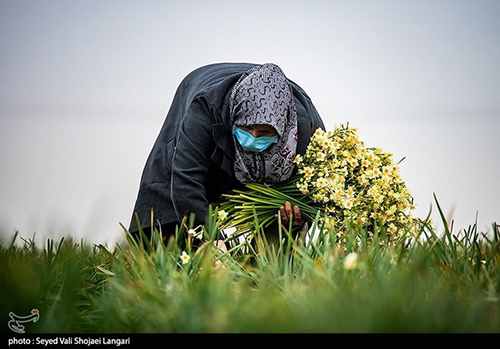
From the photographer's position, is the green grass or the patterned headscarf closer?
the green grass

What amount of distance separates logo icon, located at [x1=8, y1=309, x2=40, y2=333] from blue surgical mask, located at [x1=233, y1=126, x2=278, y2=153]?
4.93 ft

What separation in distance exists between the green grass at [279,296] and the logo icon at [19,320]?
0.06 feet

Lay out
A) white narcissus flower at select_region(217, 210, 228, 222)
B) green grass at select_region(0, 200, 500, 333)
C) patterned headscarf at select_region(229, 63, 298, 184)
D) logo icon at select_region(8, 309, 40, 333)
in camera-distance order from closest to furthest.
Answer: green grass at select_region(0, 200, 500, 333) < logo icon at select_region(8, 309, 40, 333) < white narcissus flower at select_region(217, 210, 228, 222) < patterned headscarf at select_region(229, 63, 298, 184)

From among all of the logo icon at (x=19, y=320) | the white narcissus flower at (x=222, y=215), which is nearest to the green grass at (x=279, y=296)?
the logo icon at (x=19, y=320)

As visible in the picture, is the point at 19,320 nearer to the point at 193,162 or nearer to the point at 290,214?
the point at 193,162

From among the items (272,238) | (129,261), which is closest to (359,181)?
(272,238)

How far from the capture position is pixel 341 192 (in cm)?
314

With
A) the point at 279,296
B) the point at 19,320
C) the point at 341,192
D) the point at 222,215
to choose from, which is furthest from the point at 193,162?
the point at 19,320

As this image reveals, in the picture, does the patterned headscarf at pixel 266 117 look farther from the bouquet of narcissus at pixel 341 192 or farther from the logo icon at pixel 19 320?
the logo icon at pixel 19 320

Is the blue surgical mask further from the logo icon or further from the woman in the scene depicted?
the logo icon

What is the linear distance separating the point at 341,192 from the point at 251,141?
0.54 meters

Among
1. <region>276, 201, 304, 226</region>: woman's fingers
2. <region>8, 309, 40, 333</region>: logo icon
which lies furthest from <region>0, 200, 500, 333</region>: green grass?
<region>276, 201, 304, 226</region>: woman's fingers

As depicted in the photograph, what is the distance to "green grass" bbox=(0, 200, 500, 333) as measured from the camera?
1664mm

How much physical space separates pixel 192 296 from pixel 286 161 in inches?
63.5
